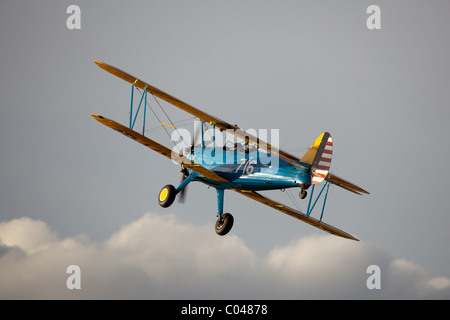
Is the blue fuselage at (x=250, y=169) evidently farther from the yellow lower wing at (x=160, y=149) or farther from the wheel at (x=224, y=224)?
the wheel at (x=224, y=224)

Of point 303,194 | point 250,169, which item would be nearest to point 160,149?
point 250,169

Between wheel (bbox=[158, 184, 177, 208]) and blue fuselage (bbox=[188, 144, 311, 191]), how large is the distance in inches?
40.4

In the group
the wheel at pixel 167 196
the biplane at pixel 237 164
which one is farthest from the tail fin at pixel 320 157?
the wheel at pixel 167 196

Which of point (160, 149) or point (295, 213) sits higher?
point (160, 149)

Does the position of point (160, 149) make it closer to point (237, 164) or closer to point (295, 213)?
point (237, 164)

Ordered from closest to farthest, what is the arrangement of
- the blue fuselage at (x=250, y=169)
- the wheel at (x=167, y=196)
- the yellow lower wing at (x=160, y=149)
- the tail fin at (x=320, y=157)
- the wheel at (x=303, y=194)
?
1. the tail fin at (x=320, y=157)
2. the blue fuselage at (x=250, y=169)
3. the wheel at (x=303, y=194)
4. the yellow lower wing at (x=160, y=149)
5. the wheel at (x=167, y=196)

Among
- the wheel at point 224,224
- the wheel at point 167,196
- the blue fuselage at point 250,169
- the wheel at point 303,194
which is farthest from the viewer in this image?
the wheel at point 224,224

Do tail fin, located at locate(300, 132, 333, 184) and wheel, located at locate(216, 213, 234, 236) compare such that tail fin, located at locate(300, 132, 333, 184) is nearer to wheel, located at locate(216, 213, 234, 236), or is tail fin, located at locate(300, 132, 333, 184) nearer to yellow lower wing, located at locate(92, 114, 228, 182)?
yellow lower wing, located at locate(92, 114, 228, 182)

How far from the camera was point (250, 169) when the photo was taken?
872 inches

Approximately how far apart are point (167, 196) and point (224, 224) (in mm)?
2248

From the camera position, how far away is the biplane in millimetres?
21031

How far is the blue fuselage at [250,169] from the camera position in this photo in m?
21.0
